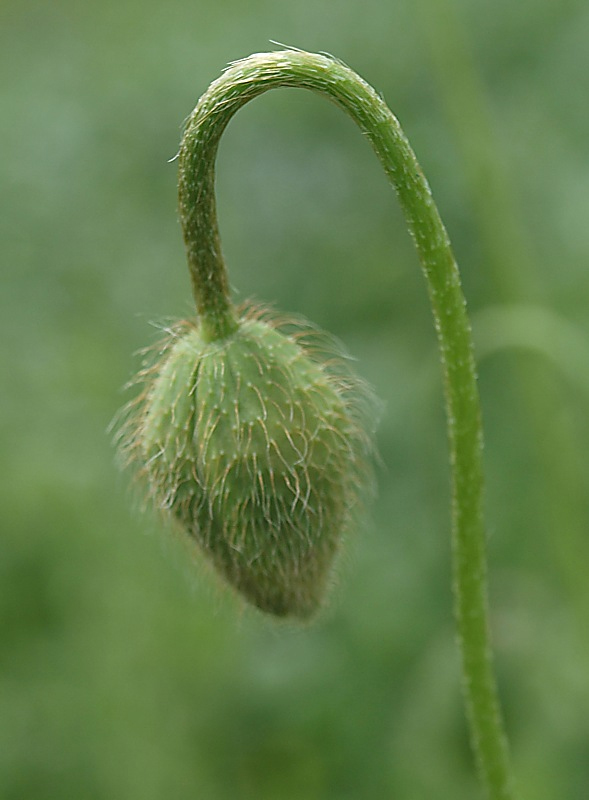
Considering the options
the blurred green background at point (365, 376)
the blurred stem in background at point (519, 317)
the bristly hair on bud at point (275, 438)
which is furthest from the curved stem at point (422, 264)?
the blurred stem in background at point (519, 317)

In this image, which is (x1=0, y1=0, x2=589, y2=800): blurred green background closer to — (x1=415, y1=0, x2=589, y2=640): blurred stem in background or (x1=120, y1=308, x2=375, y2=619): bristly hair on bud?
(x1=415, y1=0, x2=589, y2=640): blurred stem in background

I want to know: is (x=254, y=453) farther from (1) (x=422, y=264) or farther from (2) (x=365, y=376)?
(2) (x=365, y=376)

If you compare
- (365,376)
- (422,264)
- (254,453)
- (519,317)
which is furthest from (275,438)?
(365,376)

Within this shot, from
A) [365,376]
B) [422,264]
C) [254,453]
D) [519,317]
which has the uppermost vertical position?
[365,376]

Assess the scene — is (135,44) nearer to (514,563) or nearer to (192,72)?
(192,72)

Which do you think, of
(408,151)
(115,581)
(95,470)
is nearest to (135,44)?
(95,470)

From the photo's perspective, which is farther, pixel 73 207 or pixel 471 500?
pixel 73 207
